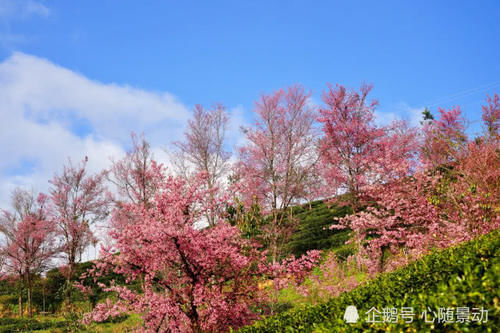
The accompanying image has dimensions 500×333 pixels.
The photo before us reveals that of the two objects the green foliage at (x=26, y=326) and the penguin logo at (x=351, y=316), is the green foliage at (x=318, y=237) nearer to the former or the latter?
the green foliage at (x=26, y=326)

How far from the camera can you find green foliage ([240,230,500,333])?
2.74 m

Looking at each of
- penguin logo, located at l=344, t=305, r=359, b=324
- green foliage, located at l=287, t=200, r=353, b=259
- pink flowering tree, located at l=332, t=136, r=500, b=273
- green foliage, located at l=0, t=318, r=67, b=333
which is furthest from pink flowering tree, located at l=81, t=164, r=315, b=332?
green foliage, located at l=287, t=200, r=353, b=259

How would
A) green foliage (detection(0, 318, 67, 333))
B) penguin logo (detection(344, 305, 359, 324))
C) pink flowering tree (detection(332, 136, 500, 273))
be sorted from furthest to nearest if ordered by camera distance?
1. green foliage (detection(0, 318, 67, 333))
2. pink flowering tree (detection(332, 136, 500, 273))
3. penguin logo (detection(344, 305, 359, 324))

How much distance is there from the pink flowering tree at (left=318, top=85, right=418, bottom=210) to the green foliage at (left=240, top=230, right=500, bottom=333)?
8.15m

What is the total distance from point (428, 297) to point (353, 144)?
455 inches

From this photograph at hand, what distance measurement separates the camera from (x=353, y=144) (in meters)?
14.1

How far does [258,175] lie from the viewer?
13578 millimetres

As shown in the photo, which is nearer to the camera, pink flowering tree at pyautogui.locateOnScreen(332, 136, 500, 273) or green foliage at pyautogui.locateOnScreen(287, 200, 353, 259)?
pink flowering tree at pyautogui.locateOnScreen(332, 136, 500, 273)

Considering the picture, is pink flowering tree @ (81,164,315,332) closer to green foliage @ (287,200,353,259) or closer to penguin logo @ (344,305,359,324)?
penguin logo @ (344,305,359,324)

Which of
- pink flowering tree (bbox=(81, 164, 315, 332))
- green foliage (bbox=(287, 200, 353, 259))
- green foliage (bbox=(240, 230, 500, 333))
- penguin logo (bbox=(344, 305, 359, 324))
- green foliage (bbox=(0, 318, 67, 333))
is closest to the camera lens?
green foliage (bbox=(240, 230, 500, 333))

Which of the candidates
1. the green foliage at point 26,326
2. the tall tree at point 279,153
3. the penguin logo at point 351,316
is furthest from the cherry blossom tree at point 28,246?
the penguin logo at point 351,316

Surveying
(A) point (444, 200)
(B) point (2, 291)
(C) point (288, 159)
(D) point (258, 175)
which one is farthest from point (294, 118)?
(B) point (2, 291)

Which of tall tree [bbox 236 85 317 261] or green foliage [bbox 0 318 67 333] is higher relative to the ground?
tall tree [bbox 236 85 317 261]

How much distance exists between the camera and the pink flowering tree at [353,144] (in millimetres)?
13508
